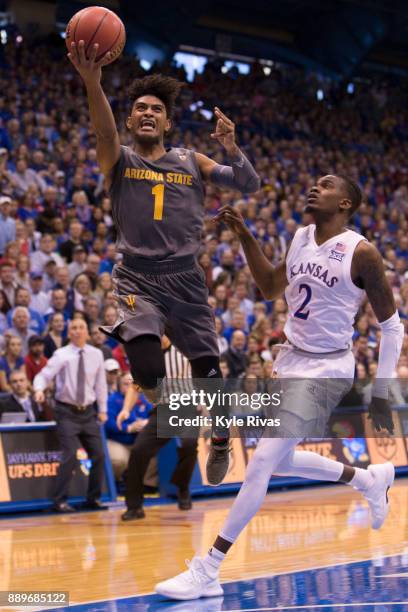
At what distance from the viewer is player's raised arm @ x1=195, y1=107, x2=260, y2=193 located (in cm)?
613

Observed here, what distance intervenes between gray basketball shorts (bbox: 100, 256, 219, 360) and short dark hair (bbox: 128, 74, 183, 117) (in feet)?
3.42

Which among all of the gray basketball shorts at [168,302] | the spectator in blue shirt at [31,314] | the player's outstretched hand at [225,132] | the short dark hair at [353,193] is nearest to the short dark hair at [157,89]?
the player's outstretched hand at [225,132]

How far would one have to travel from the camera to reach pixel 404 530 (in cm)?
910

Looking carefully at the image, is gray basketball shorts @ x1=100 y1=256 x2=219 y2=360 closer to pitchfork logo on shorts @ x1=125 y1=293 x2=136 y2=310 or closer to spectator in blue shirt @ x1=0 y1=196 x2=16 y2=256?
pitchfork logo on shorts @ x1=125 y1=293 x2=136 y2=310

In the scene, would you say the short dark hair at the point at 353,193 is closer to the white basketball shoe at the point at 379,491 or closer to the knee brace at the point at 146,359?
the knee brace at the point at 146,359

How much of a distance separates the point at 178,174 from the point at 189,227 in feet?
1.12

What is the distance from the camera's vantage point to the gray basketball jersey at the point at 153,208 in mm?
6156

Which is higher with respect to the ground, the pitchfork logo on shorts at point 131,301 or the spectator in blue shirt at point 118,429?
the pitchfork logo on shorts at point 131,301

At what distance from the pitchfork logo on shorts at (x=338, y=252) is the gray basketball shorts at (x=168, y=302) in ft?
2.69

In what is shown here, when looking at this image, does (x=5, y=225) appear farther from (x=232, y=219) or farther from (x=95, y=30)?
(x=95, y=30)

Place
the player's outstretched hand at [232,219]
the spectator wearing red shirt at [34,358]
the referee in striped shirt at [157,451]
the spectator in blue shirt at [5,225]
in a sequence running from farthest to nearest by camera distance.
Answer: the spectator in blue shirt at [5,225], the spectator wearing red shirt at [34,358], the referee in striped shirt at [157,451], the player's outstretched hand at [232,219]

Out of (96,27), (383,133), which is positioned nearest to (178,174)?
(96,27)

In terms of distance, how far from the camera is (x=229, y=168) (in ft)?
20.9

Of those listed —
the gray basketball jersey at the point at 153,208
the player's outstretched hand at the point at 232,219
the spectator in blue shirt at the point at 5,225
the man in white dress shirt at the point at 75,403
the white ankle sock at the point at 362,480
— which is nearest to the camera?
the gray basketball jersey at the point at 153,208
